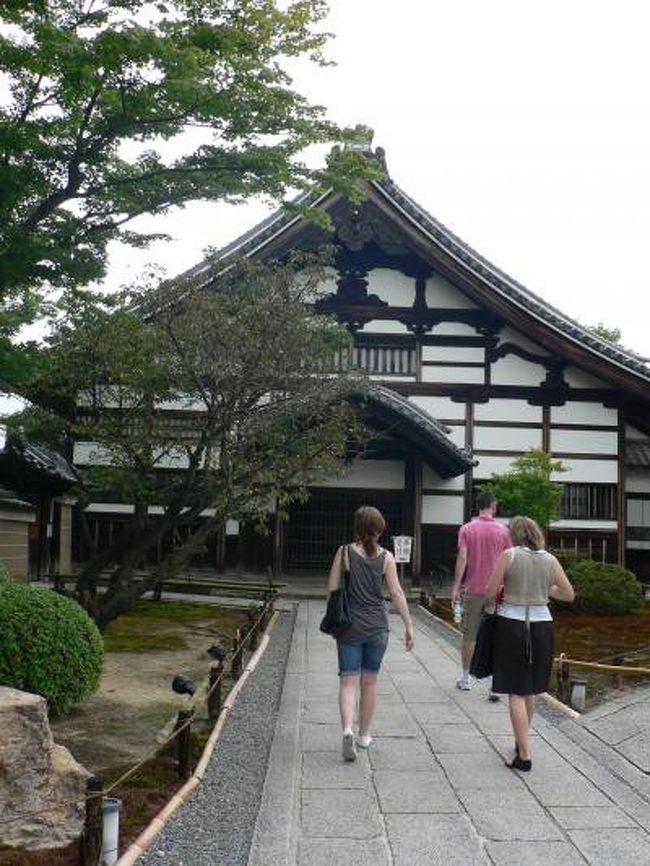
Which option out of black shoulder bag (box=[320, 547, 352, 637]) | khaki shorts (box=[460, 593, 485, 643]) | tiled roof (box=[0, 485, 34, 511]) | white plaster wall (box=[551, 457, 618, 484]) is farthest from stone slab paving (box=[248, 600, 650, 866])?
white plaster wall (box=[551, 457, 618, 484])

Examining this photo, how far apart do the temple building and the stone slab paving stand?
1238 centimetres

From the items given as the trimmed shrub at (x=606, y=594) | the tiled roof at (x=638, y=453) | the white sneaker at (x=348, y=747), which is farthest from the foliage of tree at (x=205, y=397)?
the tiled roof at (x=638, y=453)

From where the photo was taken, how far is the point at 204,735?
23.4ft

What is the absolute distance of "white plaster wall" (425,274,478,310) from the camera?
2161 cm

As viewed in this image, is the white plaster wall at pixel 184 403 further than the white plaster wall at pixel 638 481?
No

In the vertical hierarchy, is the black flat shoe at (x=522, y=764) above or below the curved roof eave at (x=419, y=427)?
below

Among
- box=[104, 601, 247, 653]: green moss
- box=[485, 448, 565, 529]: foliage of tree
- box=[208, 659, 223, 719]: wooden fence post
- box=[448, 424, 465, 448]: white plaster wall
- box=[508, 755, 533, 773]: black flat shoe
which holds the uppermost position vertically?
box=[448, 424, 465, 448]: white plaster wall

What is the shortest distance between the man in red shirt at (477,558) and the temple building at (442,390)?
1196cm

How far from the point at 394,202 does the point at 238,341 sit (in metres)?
10.6

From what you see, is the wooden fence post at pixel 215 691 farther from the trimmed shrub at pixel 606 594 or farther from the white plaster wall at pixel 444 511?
the white plaster wall at pixel 444 511

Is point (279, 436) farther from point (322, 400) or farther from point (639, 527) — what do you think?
point (639, 527)

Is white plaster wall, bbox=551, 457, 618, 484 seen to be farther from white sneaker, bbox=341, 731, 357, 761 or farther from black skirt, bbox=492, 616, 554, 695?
white sneaker, bbox=341, 731, 357, 761

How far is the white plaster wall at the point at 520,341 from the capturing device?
2152 centimetres

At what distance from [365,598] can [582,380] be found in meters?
16.4
